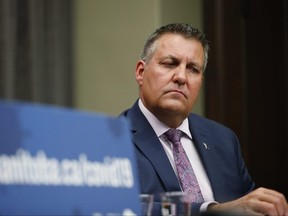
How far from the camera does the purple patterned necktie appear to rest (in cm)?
203

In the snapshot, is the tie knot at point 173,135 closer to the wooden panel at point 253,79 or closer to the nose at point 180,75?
the nose at point 180,75

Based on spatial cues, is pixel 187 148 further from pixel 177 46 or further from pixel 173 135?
pixel 177 46

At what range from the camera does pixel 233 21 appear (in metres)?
3.71

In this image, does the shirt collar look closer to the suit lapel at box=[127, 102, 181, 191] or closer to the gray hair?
the suit lapel at box=[127, 102, 181, 191]

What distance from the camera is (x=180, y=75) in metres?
2.26

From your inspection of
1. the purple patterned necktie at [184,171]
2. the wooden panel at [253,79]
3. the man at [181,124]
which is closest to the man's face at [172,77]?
the man at [181,124]

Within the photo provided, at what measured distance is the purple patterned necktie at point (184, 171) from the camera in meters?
2.03

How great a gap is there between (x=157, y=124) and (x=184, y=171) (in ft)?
0.81

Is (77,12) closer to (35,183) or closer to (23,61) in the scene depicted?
(23,61)

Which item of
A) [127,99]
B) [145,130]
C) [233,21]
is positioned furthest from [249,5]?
[145,130]

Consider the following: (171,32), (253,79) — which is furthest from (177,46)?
(253,79)

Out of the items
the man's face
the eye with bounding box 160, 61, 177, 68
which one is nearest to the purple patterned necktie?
the man's face

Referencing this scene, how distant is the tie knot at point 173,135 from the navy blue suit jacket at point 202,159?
0.07 meters

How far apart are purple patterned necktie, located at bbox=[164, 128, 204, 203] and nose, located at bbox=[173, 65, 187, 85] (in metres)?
0.19
